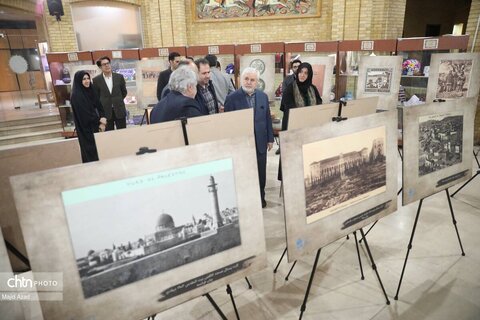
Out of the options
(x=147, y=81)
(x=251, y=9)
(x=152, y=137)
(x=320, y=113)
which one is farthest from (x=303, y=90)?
(x=251, y=9)

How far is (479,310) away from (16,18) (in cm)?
1889

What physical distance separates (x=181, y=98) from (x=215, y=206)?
136cm

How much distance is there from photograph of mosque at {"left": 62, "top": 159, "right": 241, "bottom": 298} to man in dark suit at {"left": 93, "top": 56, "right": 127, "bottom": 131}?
4.15 metres

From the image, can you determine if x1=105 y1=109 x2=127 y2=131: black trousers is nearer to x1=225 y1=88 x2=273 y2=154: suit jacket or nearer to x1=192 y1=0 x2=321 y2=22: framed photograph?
x1=225 y1=88 x2=273 y2=154: suit jacket

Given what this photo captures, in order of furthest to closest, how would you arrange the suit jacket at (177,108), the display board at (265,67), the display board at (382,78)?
1. the display board at (265,67)
2. the display board at (382,78)
3. the suit jacket at (177,108)

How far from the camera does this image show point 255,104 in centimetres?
351

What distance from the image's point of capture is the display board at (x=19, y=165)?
1.73 metres

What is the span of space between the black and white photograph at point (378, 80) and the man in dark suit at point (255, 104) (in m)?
2.43

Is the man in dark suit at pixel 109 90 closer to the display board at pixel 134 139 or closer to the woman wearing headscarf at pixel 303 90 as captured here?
the woman wearing headscarf at pixel 303 90

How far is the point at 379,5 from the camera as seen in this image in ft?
26.4

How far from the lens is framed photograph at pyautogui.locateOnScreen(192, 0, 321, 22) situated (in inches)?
346

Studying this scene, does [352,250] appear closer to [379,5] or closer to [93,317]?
[93,317]

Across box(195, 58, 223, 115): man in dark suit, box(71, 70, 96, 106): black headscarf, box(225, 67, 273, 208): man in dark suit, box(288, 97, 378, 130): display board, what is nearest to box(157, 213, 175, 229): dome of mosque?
box(288, 97, 378, 130): display board

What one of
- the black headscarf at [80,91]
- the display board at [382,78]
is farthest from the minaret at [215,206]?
the display board at [382,78]
